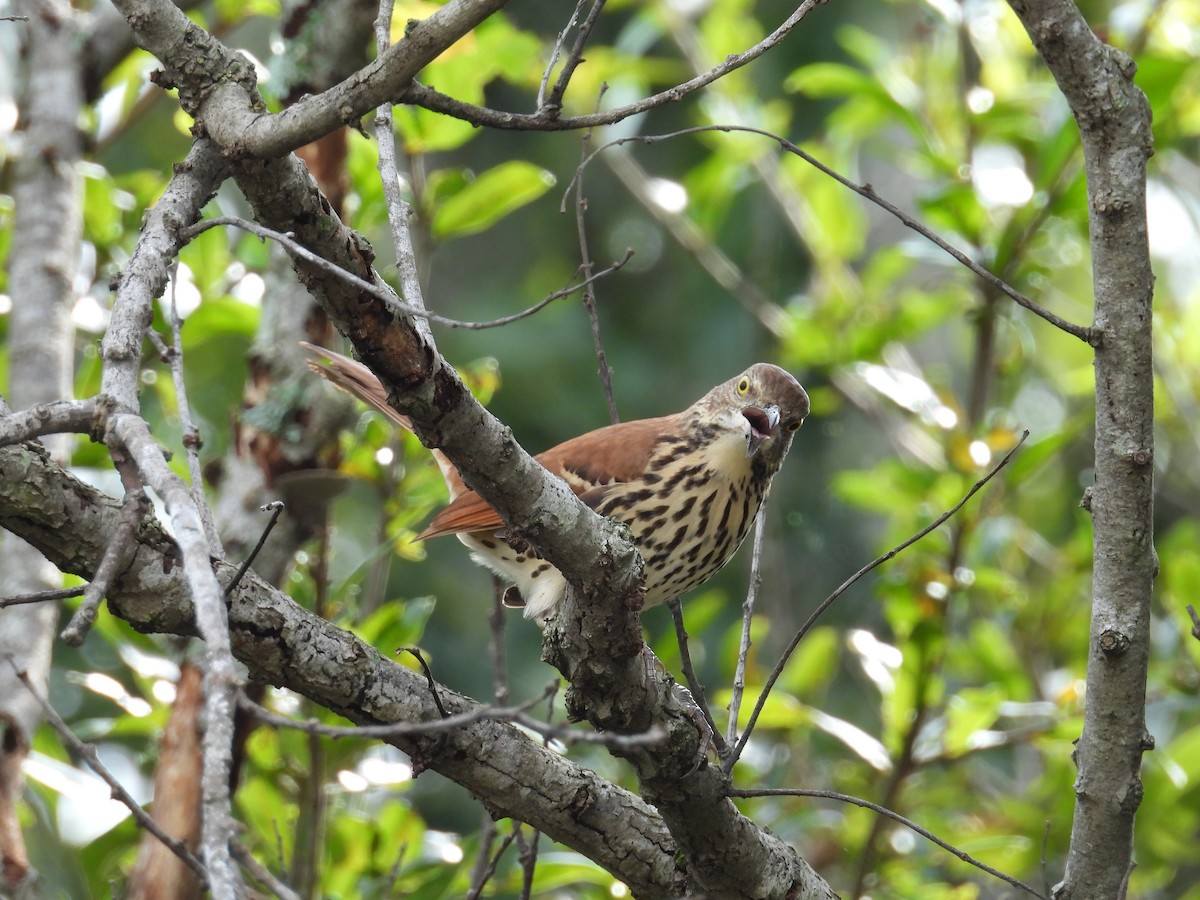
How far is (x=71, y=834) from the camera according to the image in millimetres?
4516

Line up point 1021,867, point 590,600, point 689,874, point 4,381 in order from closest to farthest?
point 590,600
point 689,874
point 4,381
point 1021,867

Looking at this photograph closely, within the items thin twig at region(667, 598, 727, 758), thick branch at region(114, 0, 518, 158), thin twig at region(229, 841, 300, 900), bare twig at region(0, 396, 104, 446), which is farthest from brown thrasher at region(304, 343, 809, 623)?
bare twig at region(0, 396, 104, 446)

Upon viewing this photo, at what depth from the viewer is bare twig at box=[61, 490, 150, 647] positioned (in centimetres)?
106

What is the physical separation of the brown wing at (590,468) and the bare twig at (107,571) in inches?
84.0

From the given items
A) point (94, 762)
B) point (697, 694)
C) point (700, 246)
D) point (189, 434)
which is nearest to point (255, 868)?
point (94, 762)

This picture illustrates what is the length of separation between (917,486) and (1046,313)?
7.42 ft

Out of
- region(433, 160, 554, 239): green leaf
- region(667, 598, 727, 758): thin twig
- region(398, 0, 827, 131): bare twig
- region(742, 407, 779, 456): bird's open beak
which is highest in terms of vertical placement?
region(433, 160, 554, 239): green leaf

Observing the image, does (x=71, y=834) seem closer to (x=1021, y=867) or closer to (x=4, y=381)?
(x=4, y=381)

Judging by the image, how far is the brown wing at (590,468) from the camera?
3.43 metres

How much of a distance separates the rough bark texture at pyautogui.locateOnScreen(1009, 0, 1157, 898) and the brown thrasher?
1.22 meters

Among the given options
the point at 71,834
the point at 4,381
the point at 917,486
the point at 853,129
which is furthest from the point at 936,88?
the point at 71,834

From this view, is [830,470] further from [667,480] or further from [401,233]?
[401,233]

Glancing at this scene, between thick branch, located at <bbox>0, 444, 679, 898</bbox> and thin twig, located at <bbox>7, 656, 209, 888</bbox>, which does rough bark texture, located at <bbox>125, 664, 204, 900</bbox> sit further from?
thin twig, located at <bbox>7, 656, 209, 888</bbox>

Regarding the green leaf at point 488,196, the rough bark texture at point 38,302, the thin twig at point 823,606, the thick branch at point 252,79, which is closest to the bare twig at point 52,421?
the thick branch at point 252,79
